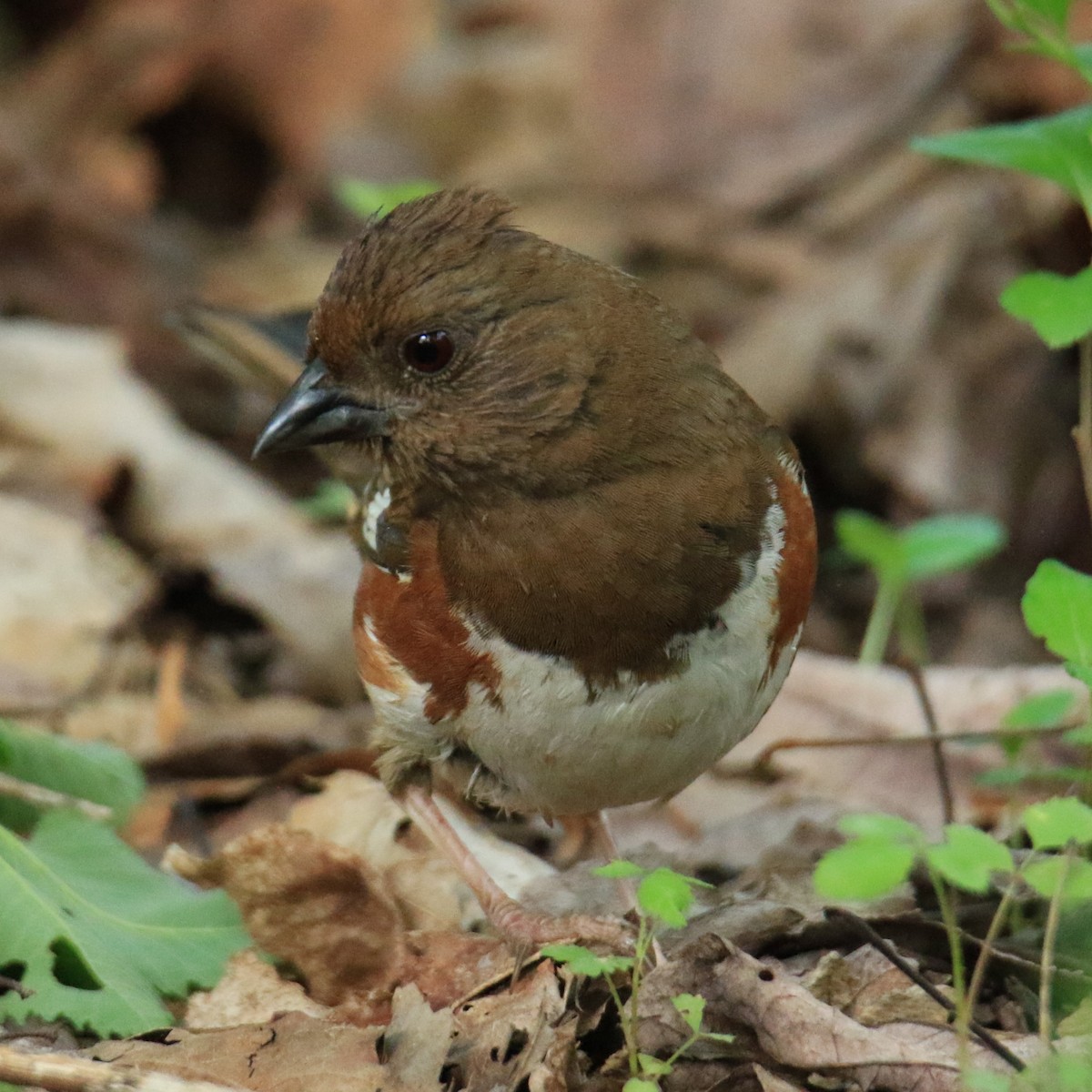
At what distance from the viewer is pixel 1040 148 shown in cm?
303

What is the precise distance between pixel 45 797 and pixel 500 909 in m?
0.89

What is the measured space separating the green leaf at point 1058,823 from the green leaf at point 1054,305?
838 mm

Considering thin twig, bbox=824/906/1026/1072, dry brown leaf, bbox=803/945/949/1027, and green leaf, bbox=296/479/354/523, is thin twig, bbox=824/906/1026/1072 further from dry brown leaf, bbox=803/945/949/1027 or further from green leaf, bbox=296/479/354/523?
green leaf, bbox=296/479/354/523

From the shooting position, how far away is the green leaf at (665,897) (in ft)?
7.72

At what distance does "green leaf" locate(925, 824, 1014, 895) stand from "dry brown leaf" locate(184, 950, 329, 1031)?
1257 mm

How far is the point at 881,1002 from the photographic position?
9.09 ft

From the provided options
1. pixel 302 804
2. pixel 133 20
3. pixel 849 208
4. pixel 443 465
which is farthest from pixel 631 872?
pixel 133 20

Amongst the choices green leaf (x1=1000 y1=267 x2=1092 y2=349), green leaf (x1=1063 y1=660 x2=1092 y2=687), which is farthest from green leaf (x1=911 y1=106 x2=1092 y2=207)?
green leaf (x1=1063 y1=660 x2=1092 y2=687)

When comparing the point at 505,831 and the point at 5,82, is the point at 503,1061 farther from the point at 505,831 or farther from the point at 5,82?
the point at 5,82

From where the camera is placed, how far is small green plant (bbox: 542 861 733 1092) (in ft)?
7.79

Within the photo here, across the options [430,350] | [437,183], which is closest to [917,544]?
[430,350]

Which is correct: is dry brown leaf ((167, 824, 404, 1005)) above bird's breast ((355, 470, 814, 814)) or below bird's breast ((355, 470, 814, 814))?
below

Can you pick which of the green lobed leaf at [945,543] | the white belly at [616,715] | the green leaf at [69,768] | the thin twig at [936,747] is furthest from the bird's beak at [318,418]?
the green lobed leaf at [945,543]

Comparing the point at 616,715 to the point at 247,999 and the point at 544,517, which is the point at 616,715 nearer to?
the point at 544,517
